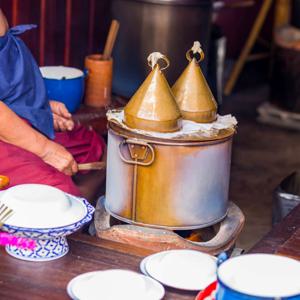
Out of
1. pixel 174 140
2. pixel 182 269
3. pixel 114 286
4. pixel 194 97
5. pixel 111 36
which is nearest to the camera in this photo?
pixel 114 286

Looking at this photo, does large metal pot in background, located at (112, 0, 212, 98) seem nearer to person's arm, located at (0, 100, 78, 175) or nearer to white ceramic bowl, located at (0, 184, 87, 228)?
person's arm, located at (0, 100, 78, 175)

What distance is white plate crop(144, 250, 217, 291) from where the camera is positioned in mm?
2365

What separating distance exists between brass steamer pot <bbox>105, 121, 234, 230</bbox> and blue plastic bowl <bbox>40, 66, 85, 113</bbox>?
1145 millimetres

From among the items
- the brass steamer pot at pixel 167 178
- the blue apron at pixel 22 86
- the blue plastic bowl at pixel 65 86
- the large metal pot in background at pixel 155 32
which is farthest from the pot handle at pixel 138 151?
the large metal pot in background at pixel 155 32

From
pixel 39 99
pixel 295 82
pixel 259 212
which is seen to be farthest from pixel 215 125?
pixel 295 82

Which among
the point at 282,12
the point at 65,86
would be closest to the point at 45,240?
the point at 65,86

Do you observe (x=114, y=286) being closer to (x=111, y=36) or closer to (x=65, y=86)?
(x=65, y=86)

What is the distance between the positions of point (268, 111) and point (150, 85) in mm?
4701

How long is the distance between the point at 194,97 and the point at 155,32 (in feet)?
7.84

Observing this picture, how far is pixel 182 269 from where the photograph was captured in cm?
244

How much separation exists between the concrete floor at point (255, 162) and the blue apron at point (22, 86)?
5.69 ft

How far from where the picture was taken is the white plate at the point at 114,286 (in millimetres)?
2238

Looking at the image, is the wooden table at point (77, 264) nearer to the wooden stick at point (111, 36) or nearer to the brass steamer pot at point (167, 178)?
the brass steamer pot at point (167, 178)

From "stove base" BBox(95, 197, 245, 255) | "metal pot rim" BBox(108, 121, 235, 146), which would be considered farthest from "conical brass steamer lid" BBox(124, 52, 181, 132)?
"stove base" BBox(95, 197, 245, 255)
